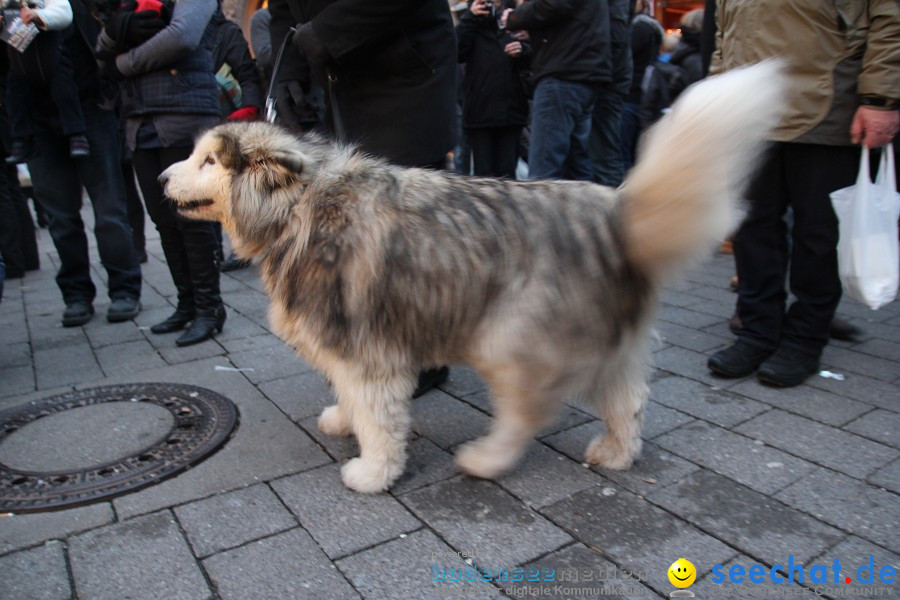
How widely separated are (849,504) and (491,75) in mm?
5077

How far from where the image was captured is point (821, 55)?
10.8 feet

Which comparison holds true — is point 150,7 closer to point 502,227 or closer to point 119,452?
point 119,452

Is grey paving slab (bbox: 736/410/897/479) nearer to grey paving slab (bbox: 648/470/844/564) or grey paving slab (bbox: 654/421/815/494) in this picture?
grey paving slab (bbox: 654/421/815/494)

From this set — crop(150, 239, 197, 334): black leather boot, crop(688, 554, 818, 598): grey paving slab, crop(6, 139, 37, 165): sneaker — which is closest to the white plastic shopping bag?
crop(688, 554, 818, 598): grey paving slab

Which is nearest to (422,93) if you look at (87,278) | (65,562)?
(65,562)

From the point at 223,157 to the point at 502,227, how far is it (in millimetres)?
1176

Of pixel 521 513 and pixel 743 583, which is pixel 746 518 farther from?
pixel 521 513

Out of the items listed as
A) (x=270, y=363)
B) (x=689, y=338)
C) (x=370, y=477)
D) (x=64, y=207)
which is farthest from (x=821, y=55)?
(x=64, y=207)

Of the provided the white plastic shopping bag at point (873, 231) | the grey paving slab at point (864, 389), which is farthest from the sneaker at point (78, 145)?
the grey paving slab at point (864, 389)

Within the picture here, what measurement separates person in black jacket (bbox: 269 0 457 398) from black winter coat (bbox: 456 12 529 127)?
306cm

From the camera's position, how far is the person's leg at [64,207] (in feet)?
16.7

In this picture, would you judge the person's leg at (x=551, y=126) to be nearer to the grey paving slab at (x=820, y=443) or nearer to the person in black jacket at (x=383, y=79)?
the person in black jacket at (x=383, y=79)

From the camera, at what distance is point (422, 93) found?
3.38 m

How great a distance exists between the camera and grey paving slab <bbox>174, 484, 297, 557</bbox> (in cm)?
Answer: 241
